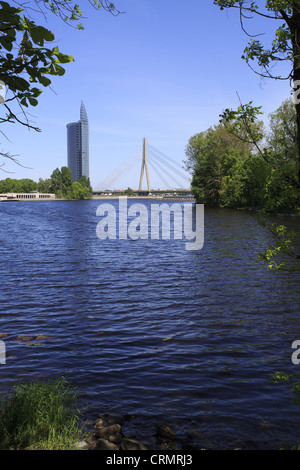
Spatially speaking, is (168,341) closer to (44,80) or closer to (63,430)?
(63,430)

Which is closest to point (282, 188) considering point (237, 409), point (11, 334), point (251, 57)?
point (251, 57)

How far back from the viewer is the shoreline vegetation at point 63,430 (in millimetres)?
5664

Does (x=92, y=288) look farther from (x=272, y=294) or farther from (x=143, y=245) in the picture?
(x=143, y=245)

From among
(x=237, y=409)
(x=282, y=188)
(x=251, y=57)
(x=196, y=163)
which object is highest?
(x=196, y=163)

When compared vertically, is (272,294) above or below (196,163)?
below

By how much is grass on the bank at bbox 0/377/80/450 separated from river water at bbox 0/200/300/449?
744mm

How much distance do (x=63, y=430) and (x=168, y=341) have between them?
536 centimetres

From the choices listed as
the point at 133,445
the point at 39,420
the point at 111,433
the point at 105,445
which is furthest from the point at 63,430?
the point at 133,445

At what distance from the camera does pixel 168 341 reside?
11.1m

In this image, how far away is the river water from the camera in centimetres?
738

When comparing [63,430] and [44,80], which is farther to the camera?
[63,430]

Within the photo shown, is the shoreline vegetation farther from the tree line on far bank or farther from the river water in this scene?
the tree line on far bank
